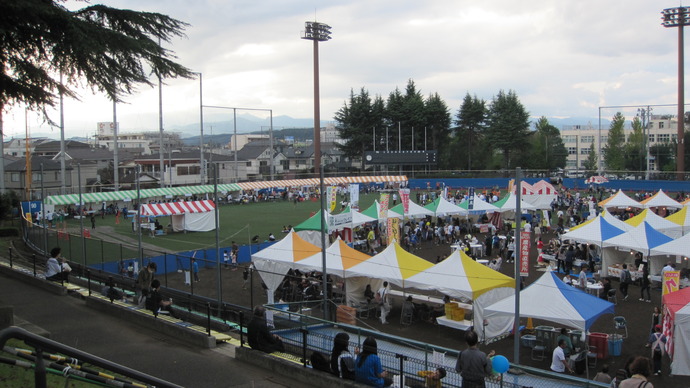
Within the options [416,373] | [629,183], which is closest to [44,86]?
[416,373]

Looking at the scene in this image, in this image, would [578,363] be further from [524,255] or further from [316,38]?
[316,38]

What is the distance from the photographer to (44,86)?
37.7 ft

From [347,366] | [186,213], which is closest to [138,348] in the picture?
[347,366]

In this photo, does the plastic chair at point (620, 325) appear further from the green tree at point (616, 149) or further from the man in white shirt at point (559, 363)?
the green tree at point (616, 149)

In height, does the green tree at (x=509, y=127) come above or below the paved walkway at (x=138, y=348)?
above

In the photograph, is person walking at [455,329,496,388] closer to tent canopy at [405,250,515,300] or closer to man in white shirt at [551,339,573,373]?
man in white shirt at [551,339,573,373]

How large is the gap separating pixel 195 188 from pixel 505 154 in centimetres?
5031

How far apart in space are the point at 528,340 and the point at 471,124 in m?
79.1

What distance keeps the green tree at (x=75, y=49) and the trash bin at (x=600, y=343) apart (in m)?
11.7

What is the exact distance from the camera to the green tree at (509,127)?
86.1m

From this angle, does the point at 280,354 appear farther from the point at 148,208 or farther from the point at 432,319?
the point at 148,208

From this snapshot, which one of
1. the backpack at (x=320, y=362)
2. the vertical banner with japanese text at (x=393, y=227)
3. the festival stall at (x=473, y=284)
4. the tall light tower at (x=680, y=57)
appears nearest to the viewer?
the backpack at (x=320, y=362)

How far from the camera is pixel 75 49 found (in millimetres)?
10820

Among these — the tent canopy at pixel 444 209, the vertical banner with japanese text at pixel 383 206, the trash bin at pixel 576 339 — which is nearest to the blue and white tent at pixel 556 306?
the trash bin at pixel 576 339
